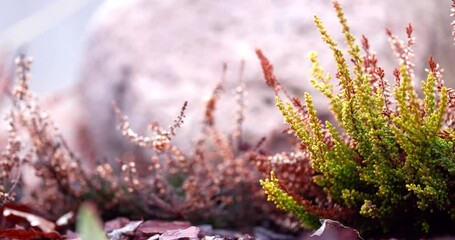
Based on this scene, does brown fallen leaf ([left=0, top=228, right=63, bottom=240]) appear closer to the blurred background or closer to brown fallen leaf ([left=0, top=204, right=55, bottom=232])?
brown fallen leaf ([left=0, top=204, right=55, bottom=232])

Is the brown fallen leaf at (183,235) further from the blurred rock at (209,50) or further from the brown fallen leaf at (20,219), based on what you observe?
the blurred rock at (209,50)

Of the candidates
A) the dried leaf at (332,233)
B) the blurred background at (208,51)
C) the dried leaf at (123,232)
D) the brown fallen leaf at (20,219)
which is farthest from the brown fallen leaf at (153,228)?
the blurred background at (208,51)

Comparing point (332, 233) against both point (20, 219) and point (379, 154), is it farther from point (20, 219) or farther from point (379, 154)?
point (20, 219)

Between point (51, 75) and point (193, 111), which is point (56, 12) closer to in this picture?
point (51, 75)

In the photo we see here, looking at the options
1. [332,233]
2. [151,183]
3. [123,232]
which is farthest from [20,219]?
[332,233]

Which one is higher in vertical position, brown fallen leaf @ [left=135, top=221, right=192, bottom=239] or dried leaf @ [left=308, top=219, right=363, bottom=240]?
brown fallen leaf @ [left=135, top=221, right=192, bottom=239]

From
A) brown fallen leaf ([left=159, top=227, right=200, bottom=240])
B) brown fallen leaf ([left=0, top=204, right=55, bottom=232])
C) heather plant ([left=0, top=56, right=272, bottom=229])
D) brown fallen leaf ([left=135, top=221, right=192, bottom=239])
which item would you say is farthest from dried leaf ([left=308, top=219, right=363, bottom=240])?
brown fallen leaf ([left=0, top=204, right=55, bottom=232])
